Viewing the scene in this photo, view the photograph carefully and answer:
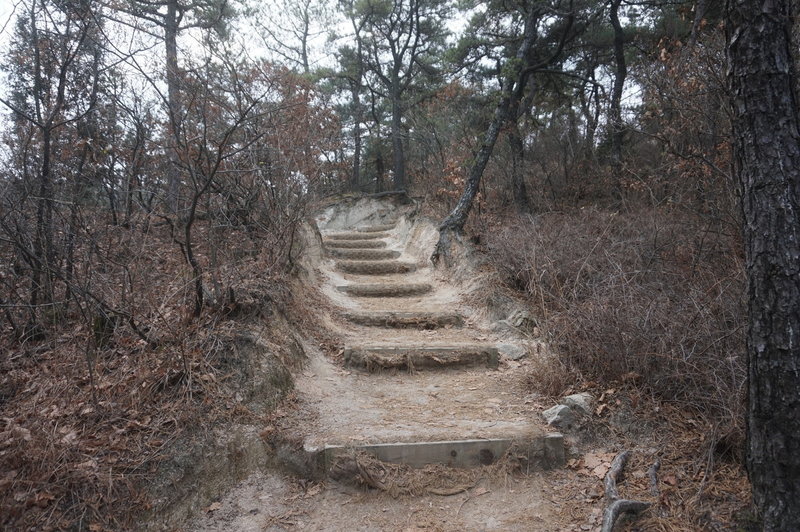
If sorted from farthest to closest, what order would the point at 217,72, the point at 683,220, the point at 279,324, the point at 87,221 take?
1. the point at 217,72
2. the point at 683,220
3. the point at 87,221
4. the point at 279,324

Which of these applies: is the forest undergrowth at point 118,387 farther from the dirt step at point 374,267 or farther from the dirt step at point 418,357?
the dirt step at point 374,267

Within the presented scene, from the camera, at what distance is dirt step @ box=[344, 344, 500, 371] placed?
4742 millimetres

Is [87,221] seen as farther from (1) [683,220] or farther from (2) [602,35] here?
(2) [602,35]

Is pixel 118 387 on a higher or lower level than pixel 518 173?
lower

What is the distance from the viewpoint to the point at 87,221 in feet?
17.9

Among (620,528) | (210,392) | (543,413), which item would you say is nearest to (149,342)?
(210,392)

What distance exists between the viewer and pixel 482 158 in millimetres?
8719

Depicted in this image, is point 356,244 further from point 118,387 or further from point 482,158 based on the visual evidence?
point 118,387

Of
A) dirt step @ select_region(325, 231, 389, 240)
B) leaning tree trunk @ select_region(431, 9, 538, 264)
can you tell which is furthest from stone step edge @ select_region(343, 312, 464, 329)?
dirt step @ select_region(325, 231, 389, 240)

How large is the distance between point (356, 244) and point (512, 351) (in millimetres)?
6396

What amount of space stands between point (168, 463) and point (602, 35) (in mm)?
13855

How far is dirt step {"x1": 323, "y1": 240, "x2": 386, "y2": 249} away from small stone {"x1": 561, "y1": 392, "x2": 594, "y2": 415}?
741 cm

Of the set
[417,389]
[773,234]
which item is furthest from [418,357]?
[773,234]

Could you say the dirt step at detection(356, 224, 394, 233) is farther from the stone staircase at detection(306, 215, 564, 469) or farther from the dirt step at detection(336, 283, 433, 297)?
the dirt step at detection(336, 283, 433, 297)
